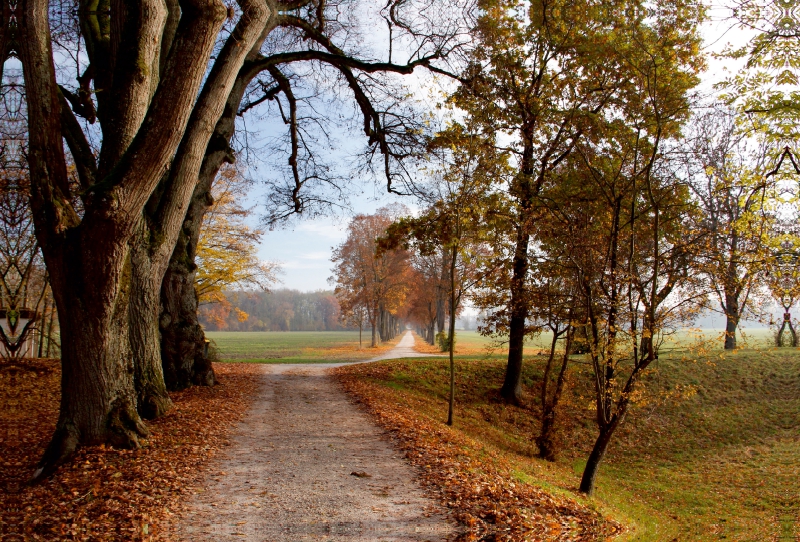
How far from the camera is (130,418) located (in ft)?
21.9

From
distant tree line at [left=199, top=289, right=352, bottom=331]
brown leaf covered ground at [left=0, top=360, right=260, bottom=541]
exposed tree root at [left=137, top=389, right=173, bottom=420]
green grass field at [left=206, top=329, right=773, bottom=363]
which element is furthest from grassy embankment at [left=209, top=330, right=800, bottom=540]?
distant tree line at [left=199, top=289, right=352, bottom=331]

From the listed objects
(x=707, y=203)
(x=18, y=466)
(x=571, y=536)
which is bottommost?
(x=571, y=536)

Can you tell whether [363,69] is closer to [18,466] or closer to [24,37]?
[24,37]

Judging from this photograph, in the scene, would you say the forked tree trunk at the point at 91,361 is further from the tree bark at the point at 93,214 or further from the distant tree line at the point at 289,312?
the distant tree line at the point at 289,312

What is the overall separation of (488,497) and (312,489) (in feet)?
6.79

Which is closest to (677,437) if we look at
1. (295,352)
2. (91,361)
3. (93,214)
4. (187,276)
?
(187,276)

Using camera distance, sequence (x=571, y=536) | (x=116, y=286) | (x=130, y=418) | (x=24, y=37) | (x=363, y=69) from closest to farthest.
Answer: (x=571, y=536) → (x=24, y=37) → (x=116, y=286) → (x=130, y=418) → (x=363, y=69)

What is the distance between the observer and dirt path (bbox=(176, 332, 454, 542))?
4727 millimetres

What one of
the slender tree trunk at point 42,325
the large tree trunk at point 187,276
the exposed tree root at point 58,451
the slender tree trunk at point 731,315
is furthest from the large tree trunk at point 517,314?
the slender tree trunk at point 42,325

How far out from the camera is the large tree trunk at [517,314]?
11035 mm

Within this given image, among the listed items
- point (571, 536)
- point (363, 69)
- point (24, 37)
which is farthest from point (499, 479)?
point (363, 69)

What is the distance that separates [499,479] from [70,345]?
19.1ft

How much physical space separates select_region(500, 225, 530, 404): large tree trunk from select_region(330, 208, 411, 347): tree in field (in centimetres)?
1781

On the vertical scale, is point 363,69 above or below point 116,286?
above
